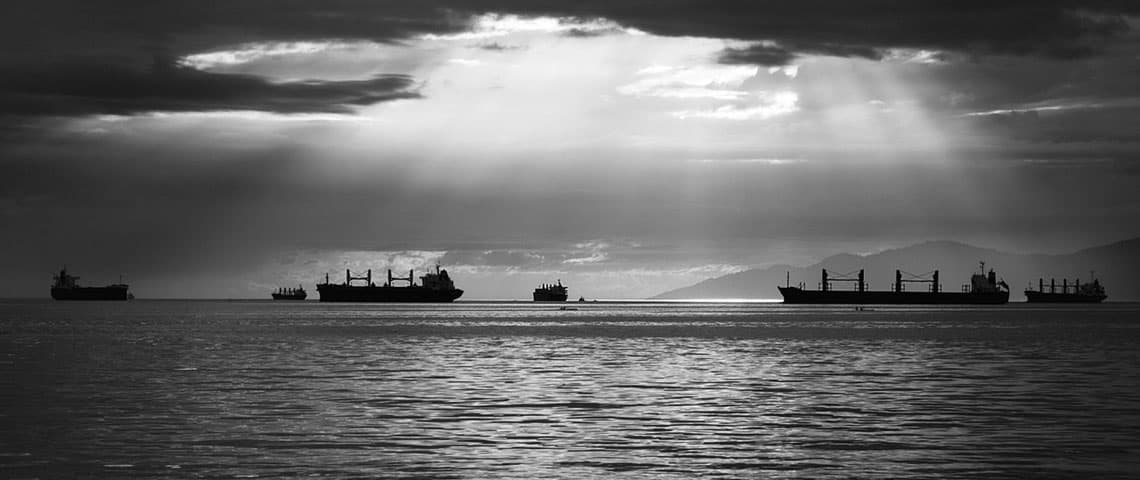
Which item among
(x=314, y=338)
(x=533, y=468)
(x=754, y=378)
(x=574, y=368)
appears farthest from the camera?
(x=314, y=338)

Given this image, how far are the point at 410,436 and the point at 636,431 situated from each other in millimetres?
5493

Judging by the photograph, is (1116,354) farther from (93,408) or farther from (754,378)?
(93,408)

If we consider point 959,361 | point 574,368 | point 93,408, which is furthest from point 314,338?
point 93,408

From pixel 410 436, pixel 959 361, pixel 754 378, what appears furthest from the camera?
pixel 959 361

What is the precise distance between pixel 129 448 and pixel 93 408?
385 inches

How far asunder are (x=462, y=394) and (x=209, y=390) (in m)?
8.97

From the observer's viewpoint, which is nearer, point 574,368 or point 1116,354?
point 574,368

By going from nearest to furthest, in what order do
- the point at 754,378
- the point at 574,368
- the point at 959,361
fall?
the point at 754,378, the point at 574,368, the point at 959,361

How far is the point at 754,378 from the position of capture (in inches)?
1925

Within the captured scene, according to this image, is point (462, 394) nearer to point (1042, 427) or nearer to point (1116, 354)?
point (1042, 427)

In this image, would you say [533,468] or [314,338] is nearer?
[533,468]

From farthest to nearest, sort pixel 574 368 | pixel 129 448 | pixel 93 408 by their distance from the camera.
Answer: pixel 574 368
pixel 93 408
pixel 129 448

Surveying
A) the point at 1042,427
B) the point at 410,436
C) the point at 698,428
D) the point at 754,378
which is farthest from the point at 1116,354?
the point at 410,436

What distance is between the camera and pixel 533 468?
79.4ft
